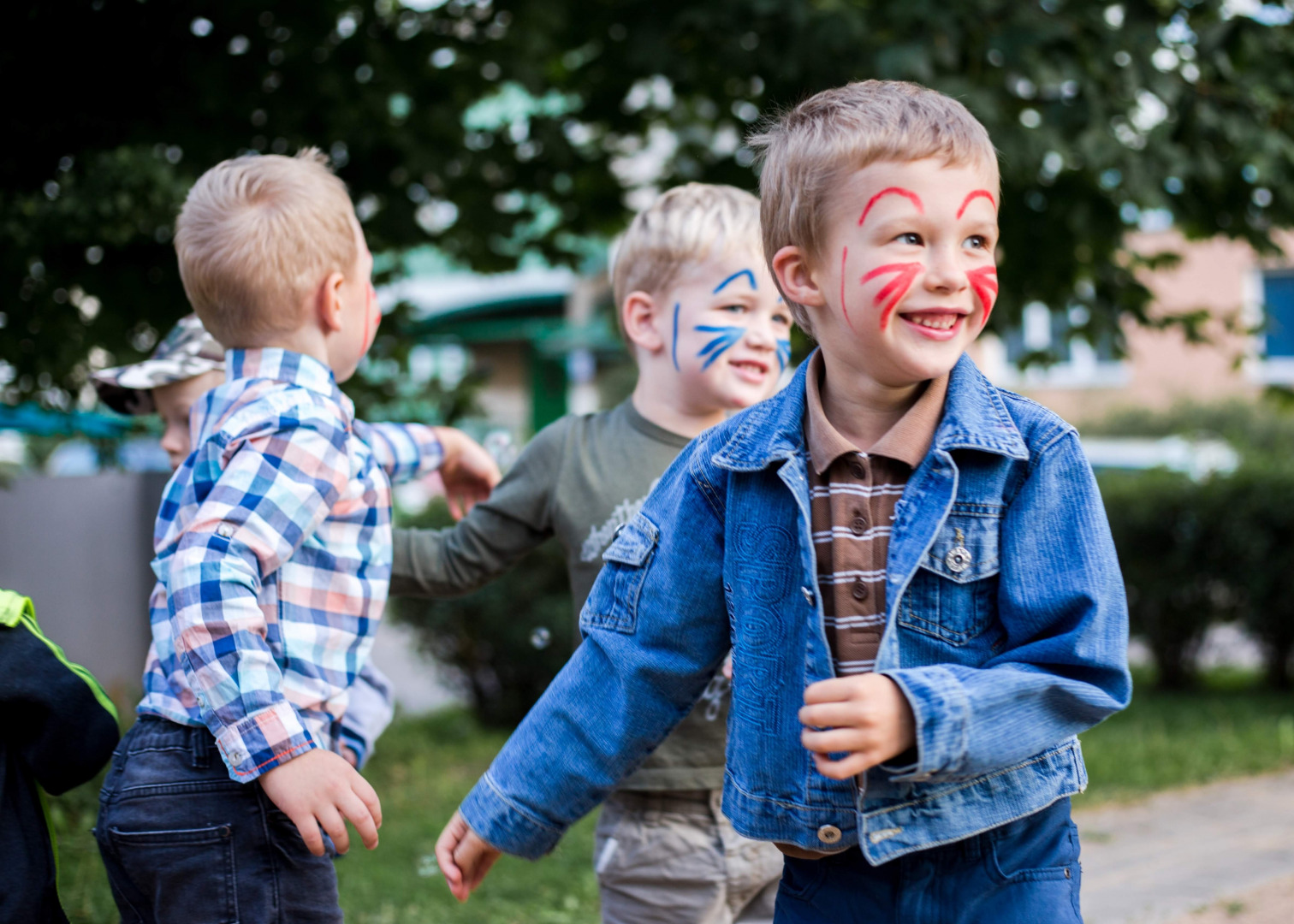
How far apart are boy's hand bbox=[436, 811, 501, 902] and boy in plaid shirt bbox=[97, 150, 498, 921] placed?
0.19 meters

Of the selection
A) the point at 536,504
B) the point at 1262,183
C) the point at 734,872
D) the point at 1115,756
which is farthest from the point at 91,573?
the point at 1262,183

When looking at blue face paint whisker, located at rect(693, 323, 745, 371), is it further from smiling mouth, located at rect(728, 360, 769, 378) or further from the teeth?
the teeth

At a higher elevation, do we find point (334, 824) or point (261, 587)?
point (261, 587)

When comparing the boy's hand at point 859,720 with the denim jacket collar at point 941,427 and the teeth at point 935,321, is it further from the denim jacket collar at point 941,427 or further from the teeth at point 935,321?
the teeth at point 935,321

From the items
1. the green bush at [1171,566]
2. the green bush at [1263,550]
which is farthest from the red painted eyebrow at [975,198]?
the green bush at [1171,566]

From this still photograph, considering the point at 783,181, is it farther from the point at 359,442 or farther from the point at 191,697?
the point at 191,697

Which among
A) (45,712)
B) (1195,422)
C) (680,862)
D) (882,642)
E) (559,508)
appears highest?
(882,642)

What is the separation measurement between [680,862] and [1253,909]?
101 inches

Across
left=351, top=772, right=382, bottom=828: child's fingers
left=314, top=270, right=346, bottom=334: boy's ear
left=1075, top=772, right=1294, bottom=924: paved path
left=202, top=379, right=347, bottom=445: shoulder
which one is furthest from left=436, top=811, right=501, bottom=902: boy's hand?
left=1075, top=772, right=1294, bottom=924: paved path

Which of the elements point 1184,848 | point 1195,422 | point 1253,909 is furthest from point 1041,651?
point 1195,422

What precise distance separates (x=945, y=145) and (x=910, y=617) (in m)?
0.64

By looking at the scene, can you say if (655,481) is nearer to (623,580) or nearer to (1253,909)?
(623,580)

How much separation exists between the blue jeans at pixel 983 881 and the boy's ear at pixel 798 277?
79 centimetres

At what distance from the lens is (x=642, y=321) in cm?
271
